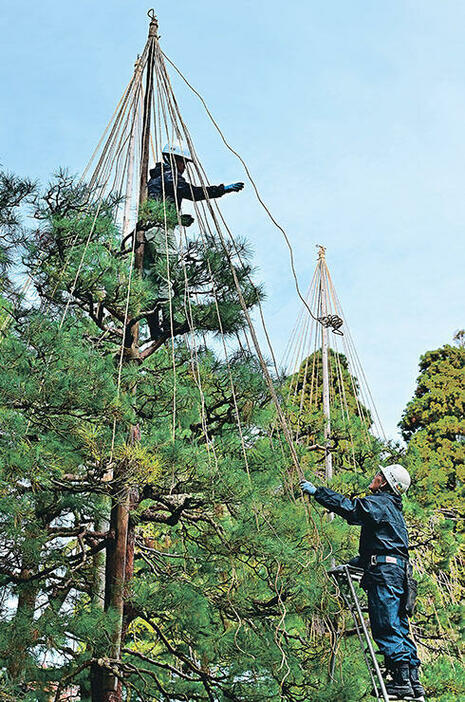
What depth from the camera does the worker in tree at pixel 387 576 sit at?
2.65 metres

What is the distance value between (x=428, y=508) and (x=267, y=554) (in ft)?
12.9

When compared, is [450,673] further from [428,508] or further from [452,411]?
[452,411]

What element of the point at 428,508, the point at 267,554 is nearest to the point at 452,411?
the point at 428,508

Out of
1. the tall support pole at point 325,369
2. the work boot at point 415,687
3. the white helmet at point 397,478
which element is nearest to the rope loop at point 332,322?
the tall support pole at point 325,369

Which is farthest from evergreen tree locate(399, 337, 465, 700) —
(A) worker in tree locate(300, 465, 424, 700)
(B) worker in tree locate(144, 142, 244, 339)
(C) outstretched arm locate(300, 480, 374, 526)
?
(B) worker in tree locate(144, 142, 244, 339)

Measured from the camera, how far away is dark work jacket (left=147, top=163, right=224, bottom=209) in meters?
3.41

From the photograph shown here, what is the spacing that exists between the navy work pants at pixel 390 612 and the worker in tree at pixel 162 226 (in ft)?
5.15

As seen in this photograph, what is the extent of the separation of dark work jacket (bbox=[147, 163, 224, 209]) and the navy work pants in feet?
6.10

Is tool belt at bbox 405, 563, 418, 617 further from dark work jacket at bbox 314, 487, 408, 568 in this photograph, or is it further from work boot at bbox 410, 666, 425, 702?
work boot at bbox 410, 666, 425, 702

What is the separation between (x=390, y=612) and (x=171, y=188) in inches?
90.9

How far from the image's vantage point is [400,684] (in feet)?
8.64

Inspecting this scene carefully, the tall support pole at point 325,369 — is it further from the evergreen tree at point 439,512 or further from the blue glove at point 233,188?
the blue glove at point 233,188

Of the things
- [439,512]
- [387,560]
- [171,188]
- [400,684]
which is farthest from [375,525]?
[439,512]

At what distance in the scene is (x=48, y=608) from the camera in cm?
322
